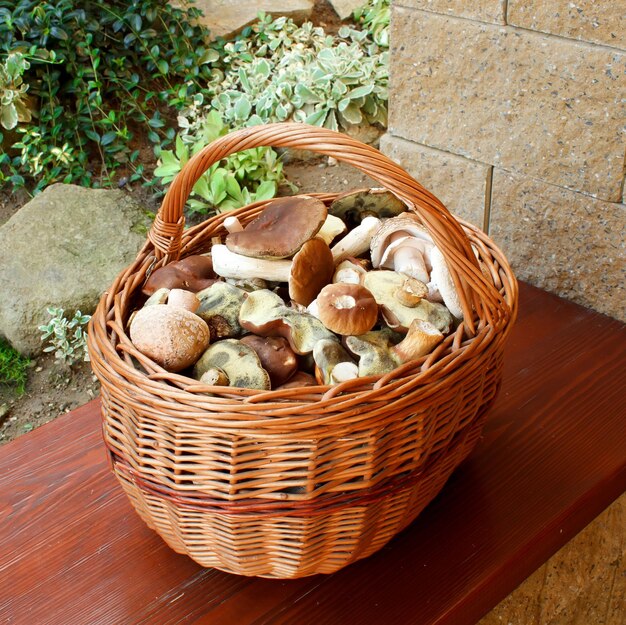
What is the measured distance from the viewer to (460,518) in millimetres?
1041

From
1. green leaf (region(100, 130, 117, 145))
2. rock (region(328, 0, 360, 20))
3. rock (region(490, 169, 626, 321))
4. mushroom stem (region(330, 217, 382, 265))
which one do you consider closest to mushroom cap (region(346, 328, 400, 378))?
mushroom stem (region(330, 217, 382, 265))

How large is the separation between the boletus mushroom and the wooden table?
32 cm

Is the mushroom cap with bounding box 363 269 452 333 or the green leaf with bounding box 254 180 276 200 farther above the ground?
the mushroom cap with bounding box 363 269 452 333

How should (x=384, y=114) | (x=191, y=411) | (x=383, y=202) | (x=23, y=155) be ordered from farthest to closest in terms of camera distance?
(x=384, y=114) < (x=23, y=155) < (x=383, y=202) < (x=191, y=411)

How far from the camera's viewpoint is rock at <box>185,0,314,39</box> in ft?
10.2

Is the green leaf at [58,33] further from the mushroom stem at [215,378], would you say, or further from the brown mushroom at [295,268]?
the mushroom stem at [215,378]

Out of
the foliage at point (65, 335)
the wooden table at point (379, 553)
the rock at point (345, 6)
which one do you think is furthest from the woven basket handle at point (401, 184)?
the rock at point (345, 6)

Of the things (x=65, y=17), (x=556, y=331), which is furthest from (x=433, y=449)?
(x=65, y=17)

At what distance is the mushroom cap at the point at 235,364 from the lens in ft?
2.81

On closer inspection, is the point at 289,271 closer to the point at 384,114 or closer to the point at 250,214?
the point at 250,214

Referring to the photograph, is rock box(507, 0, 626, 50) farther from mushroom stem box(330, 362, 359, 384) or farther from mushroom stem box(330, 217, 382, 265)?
mushroom stem box(330, 362, 359, 384)

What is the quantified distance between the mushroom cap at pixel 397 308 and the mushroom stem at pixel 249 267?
0.39 feet

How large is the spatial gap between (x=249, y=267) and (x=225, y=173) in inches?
60.2

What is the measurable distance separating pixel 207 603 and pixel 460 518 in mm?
375
